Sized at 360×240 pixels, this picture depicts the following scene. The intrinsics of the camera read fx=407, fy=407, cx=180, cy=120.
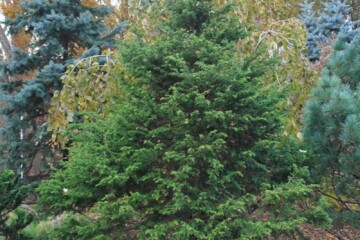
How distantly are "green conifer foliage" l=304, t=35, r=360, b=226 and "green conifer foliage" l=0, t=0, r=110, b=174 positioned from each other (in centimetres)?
417

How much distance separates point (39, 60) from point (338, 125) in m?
5.54

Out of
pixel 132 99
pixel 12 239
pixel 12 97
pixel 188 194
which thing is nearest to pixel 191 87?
pixel 132 99

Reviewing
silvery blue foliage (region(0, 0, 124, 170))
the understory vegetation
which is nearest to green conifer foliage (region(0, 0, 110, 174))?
silvery blue foliage (region(0, 0, 124, 170))

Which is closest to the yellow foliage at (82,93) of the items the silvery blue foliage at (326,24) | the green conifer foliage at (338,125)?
the green conifer foliage at (338,125)

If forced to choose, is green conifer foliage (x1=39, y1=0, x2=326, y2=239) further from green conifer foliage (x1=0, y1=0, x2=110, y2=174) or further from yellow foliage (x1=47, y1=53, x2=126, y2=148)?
green conifer foliage (x1=0, y1=0, x2=110, y2=174)

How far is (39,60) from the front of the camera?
282 inches

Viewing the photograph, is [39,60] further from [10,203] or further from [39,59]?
[10,203]

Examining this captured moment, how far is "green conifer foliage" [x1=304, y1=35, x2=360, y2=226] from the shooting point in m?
3.10

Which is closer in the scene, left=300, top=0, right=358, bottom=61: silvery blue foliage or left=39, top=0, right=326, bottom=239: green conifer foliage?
left=39, top=0, right=326, bottom=239: green conifer foliage

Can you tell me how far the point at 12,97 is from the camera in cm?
654

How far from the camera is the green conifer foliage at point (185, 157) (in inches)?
108

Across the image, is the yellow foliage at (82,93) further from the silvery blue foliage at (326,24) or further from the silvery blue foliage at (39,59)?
the silvery blue foliage at (326,24)

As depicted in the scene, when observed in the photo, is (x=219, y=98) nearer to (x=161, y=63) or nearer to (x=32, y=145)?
(x=161, y=63)

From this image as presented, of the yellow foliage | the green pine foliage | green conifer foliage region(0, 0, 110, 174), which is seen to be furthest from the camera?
green conifer foliage region(0, 0, 110, 174)
